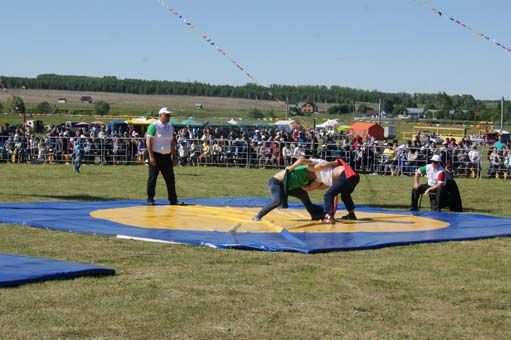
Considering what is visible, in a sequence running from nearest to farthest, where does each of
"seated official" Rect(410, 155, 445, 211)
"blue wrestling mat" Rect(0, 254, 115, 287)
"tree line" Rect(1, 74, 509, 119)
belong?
1. "blue wrestling mat" Rect(0, 254, 115, 287)
2. "seated official" Rect(410, 155, 445, 211)
3. "tree line" Rect(1, 74, 509, 119)

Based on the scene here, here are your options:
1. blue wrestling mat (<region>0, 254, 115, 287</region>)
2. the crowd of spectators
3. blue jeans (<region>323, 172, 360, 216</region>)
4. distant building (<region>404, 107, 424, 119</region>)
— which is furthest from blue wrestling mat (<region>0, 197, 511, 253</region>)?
distant building (<region>404, 107, 424, 119</region>)

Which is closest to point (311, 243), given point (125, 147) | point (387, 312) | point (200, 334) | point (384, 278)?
point (384, 278)

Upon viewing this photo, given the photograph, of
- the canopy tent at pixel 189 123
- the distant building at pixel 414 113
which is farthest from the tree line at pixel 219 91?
the canopy tent at pixel 189 123

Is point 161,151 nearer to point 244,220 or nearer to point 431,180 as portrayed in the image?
point 244,220

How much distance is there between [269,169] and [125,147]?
4.97m

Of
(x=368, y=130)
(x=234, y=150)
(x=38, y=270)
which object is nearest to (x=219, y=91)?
(x=368, y=130)

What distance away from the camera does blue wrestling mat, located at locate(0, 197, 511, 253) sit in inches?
377

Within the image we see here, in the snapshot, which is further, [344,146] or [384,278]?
[344,146]

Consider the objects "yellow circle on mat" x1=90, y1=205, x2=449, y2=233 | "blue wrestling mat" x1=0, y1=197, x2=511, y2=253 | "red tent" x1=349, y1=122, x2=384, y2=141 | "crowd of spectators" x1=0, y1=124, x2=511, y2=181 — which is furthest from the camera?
"red tent" x1=349, y1=122, x2=384, y2=141

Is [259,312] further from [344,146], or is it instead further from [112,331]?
[344,146]

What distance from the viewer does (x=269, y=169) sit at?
86.2 ft

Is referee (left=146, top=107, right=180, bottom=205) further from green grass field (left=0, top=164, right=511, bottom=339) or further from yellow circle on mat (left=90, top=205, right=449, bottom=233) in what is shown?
green grass field (left=0, top=164, right=511, bottom=339)

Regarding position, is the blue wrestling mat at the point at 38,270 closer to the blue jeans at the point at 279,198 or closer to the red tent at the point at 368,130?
the blue jeans at the point at 279,198

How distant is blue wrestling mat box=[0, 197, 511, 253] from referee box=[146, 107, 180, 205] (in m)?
0.34
